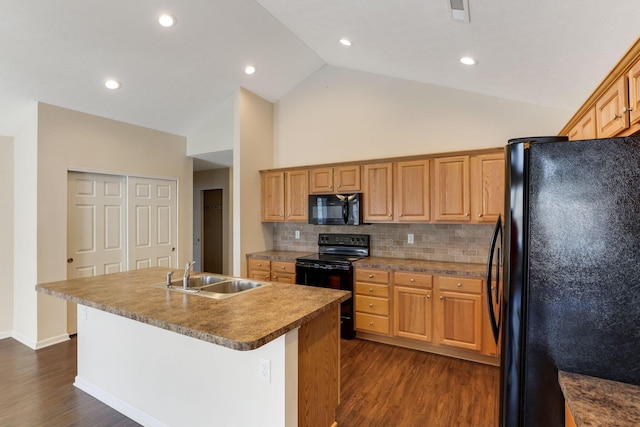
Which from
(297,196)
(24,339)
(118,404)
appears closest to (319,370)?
(118,404)

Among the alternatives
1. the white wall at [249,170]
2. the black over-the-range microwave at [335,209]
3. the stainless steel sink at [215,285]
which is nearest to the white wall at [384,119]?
the white wall at [249,170]

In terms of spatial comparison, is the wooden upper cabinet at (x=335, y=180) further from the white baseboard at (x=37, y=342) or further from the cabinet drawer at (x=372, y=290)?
the white baseboard at (x=37, y=342)

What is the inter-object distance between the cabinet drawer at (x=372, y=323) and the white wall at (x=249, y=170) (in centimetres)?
172

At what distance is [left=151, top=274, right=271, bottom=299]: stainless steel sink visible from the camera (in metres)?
2.36

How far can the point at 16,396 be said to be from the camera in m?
2.57

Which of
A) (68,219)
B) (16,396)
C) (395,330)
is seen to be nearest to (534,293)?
(395,330)

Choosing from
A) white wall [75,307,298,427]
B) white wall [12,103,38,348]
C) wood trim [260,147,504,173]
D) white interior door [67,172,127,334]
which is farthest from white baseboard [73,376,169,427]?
wood trim [260,147,504,173]

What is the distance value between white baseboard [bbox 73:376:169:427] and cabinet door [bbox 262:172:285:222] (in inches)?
104

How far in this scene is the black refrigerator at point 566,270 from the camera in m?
1.05

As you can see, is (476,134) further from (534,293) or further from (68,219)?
(68,219)

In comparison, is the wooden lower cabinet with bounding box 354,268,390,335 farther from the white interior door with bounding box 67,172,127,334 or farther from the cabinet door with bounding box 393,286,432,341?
the white interior door with bounding box 67,172,127,334

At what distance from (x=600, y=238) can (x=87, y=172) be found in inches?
191

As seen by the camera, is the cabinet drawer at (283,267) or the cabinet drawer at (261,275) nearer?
the cabinet drawer at (283,267)

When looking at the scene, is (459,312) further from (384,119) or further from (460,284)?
(384,119)
